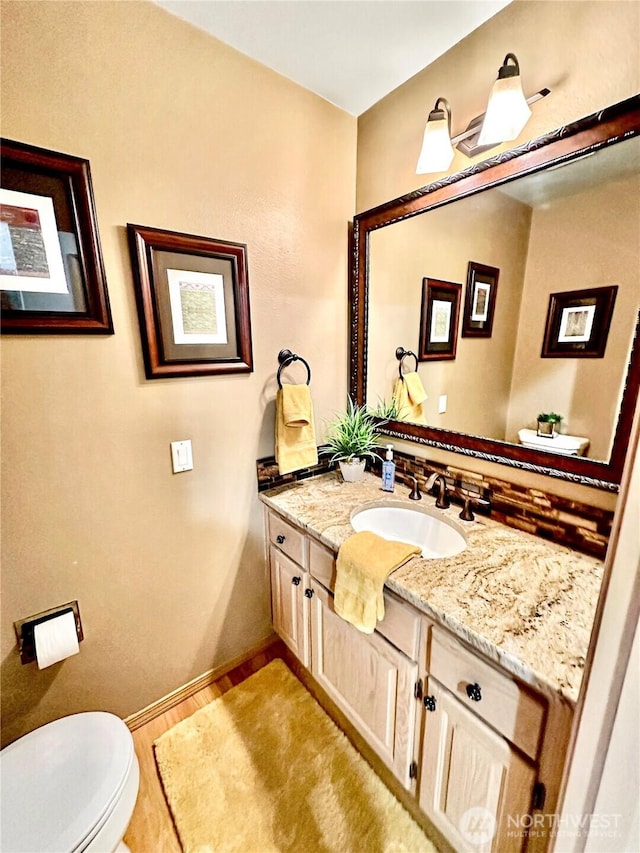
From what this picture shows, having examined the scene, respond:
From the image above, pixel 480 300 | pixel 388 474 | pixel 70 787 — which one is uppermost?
pixel 480 300

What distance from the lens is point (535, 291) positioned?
109 cm

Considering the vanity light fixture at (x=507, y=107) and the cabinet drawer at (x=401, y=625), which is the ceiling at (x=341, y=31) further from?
the cabinet drawer at (x=401, y=625)

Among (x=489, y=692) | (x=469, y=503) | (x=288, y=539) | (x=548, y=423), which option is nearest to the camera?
(x=489, y=692)

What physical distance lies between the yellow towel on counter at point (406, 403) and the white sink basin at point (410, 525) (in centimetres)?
40

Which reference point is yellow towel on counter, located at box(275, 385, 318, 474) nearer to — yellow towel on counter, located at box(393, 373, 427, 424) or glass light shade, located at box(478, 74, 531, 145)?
yellow towel on counter, located at box(393, 373, 427, 424)

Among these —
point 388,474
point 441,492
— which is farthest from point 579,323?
point 388,474

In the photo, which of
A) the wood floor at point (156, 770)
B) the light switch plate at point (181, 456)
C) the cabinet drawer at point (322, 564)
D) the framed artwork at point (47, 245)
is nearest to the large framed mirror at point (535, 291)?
the cabinet drawer at point (322, 564)

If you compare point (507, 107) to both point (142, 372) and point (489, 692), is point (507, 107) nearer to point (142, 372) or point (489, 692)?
point (142, 372)

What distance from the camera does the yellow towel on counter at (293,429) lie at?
1.48 m

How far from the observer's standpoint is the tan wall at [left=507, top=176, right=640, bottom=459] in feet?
3.01

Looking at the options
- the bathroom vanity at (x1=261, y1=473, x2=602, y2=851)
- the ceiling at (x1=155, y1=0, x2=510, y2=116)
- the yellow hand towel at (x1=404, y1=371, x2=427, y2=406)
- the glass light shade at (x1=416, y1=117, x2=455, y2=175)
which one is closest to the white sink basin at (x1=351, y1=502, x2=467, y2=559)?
the bathroom vanity at (x1=261, y1=473, x2=602, y2=851)

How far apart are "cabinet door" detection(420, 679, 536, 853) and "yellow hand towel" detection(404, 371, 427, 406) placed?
3.35 feet

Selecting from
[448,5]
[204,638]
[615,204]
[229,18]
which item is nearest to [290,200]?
[229,18]

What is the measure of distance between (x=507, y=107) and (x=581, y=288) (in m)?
0.57
